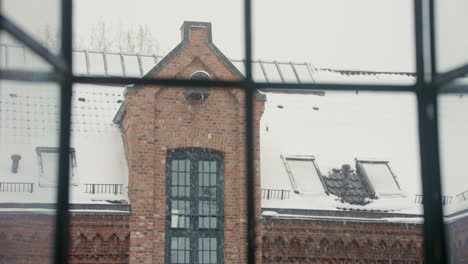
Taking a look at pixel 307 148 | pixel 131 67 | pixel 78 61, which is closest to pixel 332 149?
pixel 307 148

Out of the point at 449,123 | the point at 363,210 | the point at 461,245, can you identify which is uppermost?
the point at 363,210

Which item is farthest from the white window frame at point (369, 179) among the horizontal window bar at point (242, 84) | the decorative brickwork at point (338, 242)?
the horizontal window bar at point (242, 84)

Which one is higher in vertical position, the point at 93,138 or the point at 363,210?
the point at 93,138

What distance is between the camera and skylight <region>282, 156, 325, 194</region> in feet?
51.3

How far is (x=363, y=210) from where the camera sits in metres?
15.7

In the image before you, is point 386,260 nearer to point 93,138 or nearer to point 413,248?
point 413,248

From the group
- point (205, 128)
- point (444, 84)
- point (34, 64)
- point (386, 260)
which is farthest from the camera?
point (386, 260)

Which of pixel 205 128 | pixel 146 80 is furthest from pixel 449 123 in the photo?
pixel 205 128

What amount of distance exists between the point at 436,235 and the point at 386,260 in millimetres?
13285

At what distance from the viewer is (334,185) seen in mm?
16000

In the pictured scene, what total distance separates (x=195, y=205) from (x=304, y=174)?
2.36 m

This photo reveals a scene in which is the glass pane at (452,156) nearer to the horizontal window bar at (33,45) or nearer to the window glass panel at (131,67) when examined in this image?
the horizontal window bar at (33,45)

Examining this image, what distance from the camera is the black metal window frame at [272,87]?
7.53ft

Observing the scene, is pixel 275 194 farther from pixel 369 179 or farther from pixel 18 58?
pixel 18 58
